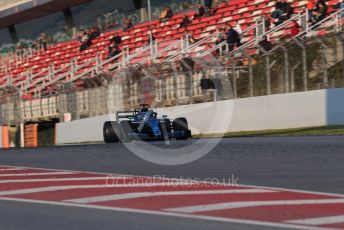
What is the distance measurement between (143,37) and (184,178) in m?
25.7

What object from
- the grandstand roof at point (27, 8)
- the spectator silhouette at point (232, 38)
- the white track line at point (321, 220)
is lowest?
the white track line at point (321, 220)

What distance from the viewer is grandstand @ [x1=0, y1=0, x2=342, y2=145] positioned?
2281 cm

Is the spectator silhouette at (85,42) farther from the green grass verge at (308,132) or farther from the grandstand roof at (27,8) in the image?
the green grass verge at (308,132)

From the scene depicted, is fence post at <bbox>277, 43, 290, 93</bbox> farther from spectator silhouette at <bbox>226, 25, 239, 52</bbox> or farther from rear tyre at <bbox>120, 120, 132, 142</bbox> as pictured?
rear tyre at <bbox>120, 120, 132, 142</bbox>

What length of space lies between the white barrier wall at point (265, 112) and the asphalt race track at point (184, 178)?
17.8ft

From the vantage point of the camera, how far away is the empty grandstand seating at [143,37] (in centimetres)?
2940

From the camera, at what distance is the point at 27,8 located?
44.0 meters

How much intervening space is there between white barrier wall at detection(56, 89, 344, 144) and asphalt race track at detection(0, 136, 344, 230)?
542 centimetres

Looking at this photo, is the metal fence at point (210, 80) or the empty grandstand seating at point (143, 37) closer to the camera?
the metal fence at point (210, 80)

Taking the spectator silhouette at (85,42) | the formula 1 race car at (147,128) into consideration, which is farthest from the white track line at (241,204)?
the spectator silhouette at (85,42)

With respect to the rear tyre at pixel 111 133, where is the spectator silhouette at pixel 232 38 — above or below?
above

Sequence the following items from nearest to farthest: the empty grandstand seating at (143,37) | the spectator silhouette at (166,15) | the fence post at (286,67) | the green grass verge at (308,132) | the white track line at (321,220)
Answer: the white track line at (321,220) < the green grass verge at (308,132) < the fence post at (286,67) < the empty grandstand seating at (143,37) < the spectator silhouette at (166,15)

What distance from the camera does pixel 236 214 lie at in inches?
262

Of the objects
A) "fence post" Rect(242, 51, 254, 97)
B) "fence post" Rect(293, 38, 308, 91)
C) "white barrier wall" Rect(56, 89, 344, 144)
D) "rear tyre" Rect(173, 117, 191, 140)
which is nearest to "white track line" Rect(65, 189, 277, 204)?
"rear tyre" Rect(173, 117, 191, 140)
